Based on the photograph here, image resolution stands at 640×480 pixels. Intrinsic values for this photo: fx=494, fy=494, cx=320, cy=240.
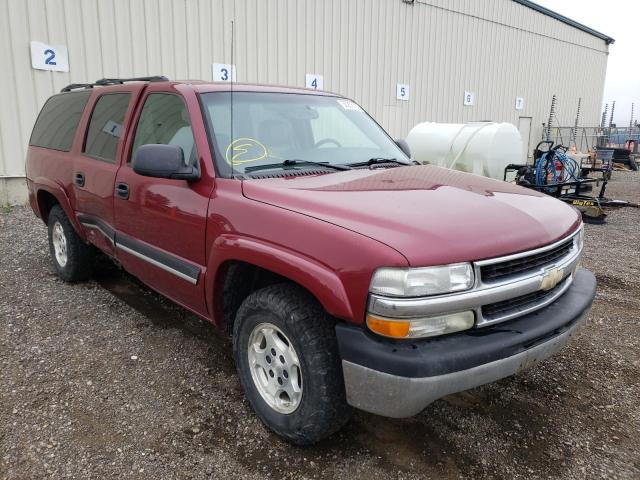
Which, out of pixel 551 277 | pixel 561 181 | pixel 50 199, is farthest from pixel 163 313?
pixel 561 181

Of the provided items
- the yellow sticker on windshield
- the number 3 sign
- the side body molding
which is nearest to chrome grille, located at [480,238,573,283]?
the side body molding

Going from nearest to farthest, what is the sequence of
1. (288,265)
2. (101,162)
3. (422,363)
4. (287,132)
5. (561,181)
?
(422,363)
(288,265)
(287,132)
(101,162)
(561,181)

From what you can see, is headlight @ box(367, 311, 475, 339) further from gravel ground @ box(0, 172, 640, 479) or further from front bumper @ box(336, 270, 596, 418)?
gravel ground @ box(0, 172, 640, 479)

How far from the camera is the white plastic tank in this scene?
31.3 ft

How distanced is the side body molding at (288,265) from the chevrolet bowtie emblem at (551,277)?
40.5 inches

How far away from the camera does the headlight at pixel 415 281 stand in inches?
79.0

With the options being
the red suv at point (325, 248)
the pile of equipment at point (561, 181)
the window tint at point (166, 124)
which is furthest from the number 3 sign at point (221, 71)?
the window tint at point (166, 124)

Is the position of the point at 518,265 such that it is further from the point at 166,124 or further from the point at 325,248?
the point at 166,124

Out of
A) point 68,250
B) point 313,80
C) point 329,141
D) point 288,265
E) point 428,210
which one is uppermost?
point 313,80

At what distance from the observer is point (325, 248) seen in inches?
85.2

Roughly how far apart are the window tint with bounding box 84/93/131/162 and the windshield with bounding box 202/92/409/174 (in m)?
1.06

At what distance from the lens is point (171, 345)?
370 cm

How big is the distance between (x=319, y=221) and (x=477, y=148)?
26.6ft

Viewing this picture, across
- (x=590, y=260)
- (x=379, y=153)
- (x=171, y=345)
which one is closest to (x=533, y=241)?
(x=379, y=153)
